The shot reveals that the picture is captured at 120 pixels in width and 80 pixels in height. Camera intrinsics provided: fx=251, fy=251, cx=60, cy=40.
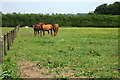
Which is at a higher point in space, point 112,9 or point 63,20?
point 112,9

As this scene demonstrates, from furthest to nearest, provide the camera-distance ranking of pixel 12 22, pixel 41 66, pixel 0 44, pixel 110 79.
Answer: pixel 12 22, pixel 0 44, pixel 41 66, pixel 110 79

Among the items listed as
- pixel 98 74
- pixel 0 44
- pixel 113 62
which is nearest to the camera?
pixel 98 74

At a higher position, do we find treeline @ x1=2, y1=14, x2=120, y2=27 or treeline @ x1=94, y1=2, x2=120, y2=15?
treeline @ x1=94, y1=2, x2=120, y2=15

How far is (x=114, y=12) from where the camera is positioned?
224ft

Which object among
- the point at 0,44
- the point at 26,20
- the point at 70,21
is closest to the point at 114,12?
the point at 70,21

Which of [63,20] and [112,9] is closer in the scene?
[63,20]

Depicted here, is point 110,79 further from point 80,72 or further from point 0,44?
point 0,44

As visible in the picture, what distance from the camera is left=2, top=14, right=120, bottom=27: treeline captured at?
4797cm

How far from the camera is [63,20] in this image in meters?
50.2

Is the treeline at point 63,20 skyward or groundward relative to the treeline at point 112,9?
groundward

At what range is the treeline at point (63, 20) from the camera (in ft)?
157

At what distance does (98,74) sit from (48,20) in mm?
41453

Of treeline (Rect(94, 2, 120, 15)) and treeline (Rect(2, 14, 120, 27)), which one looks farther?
treeline (Rect(94, 2, 120, 15))

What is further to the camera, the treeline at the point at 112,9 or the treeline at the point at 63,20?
the treeline at the point at 112,9
